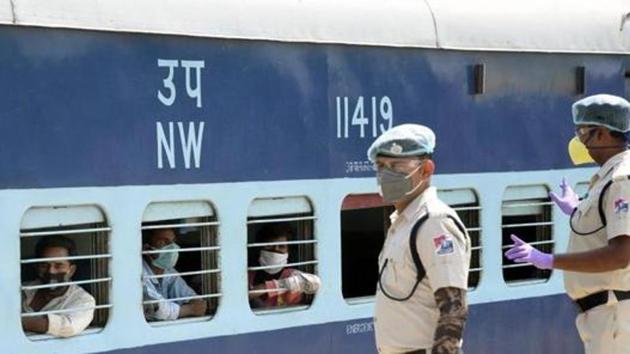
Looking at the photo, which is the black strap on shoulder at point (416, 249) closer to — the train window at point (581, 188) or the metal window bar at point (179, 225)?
the metal window bar at point (179, 225)

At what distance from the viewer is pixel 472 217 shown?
301 inches

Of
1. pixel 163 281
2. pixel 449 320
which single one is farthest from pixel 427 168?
pixel 163 281

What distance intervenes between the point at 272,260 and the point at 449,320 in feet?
7.85

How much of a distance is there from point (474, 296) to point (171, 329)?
204 cm

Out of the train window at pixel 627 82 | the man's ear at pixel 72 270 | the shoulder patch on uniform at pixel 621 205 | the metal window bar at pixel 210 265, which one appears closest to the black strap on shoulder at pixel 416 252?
the shoulder patch on uniform at pixel 621 205

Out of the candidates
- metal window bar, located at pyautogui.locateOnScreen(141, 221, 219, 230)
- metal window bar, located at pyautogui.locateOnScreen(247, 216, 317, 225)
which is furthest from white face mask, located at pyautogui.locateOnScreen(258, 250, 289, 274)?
metal window bar, located at pyautogui.locateOnScreen(141, 221, 219, 230)

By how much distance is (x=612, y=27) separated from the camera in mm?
8477

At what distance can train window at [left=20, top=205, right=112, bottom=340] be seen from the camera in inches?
221

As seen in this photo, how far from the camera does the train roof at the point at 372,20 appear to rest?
5.78m

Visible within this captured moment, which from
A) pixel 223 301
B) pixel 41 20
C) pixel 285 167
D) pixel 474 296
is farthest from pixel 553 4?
pixel 41 20

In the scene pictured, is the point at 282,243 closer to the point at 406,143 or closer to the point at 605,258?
the point at 605,258

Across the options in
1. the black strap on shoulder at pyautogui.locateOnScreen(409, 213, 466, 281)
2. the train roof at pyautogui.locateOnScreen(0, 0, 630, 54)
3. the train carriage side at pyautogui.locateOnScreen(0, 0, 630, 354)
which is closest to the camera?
the black strap on shoulder at pyautogui.locateOnScreen(409, 213, 466, 281)

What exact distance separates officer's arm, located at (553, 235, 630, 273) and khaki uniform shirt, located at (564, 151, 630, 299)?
0.04 metres

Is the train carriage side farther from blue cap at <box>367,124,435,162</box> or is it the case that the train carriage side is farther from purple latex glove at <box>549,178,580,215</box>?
blue cap at <box>367,124,435,162</box>
